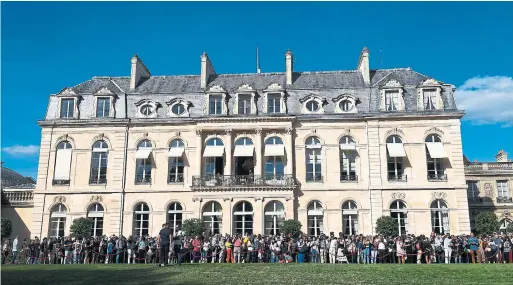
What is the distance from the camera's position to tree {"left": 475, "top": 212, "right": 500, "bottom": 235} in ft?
111

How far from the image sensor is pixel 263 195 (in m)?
30.0

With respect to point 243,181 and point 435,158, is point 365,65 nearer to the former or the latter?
point 435,158

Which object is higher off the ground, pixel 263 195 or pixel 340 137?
pixel 340 137

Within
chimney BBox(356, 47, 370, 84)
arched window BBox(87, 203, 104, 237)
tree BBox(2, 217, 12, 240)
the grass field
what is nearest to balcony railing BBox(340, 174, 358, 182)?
chimney BBox(356, 47, 370, 84)

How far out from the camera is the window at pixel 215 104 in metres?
32.2

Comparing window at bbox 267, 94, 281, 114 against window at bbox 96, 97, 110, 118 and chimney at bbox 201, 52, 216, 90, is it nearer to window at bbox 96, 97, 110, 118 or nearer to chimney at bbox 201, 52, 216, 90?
chimney at bbox 201, 52, 216, 90

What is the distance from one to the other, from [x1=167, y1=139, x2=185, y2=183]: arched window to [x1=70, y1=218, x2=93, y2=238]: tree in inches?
213

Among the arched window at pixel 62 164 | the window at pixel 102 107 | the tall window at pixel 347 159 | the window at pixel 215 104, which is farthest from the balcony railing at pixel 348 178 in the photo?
the arched window at pixel 62 164

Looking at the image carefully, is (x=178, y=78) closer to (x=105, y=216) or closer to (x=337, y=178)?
(x=105, y=216)

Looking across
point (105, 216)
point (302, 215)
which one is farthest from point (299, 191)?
point (105, 216)

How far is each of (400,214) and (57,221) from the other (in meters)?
20.9

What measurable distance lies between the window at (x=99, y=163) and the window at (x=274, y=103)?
10.8 m

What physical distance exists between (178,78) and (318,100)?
10271 millimetres

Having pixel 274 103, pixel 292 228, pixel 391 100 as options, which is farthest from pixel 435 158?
pixel 274 103
